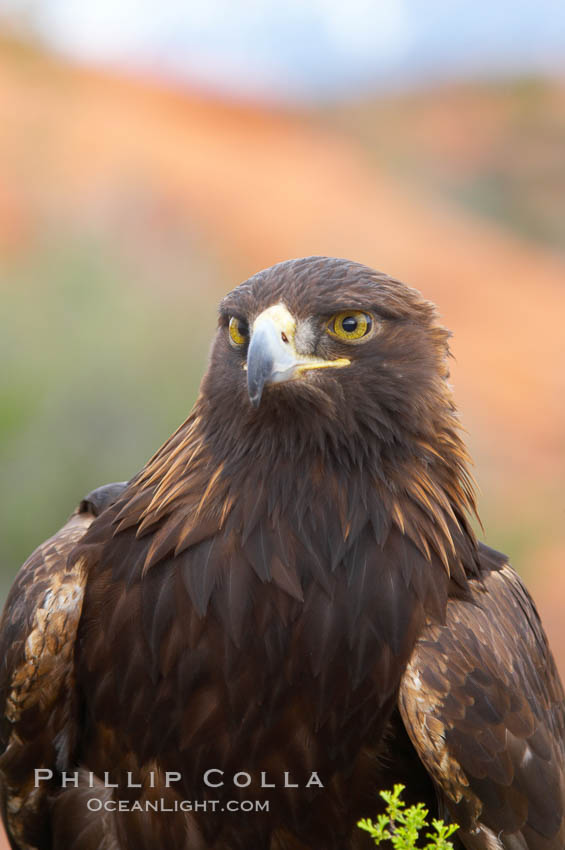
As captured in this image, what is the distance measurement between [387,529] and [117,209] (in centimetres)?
1911

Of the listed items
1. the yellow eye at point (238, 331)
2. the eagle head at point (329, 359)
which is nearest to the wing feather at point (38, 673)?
the eagle head at point (329, 359)

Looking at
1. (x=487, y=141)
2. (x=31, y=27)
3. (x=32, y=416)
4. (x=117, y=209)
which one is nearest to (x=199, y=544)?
(x=32, y=416)

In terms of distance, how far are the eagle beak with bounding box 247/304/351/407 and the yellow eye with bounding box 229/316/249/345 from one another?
0.12 meters

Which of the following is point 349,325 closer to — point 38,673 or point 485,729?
point 485,729

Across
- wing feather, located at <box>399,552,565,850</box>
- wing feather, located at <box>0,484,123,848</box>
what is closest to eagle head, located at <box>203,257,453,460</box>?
wing feather, located at <box>399,552,565,850</box>

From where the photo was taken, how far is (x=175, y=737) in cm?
375

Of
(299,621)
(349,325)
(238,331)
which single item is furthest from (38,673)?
(349,325)

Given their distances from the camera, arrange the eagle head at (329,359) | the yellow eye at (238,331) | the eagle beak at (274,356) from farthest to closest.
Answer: the yellow eye at (238,331) → the eagle head at (329,359) → the eagle beak at (274,356)

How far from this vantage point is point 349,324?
3.68 m

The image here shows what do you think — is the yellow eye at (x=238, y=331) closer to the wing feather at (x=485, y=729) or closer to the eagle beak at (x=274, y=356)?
the eagle beak at (x=274, y=356)

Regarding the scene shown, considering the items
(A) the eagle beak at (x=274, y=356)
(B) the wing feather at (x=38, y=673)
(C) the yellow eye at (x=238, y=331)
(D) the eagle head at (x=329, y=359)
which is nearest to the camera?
(A) the eagle beak at (x=274, y=356)

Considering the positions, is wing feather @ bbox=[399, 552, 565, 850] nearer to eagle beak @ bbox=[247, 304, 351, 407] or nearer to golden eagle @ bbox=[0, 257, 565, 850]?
golden eagle @ bbox=[0, 257, 565, 850]

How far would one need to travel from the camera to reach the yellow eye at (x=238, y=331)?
3.72 m

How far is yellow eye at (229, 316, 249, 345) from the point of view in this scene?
12.2 feet
